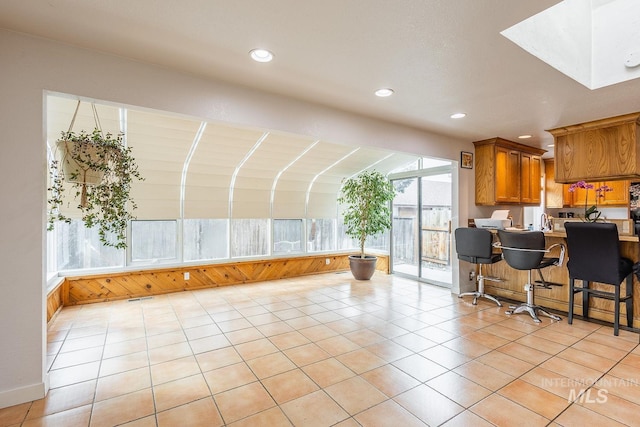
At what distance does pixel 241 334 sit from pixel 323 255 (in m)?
3.53

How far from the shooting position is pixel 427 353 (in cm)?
289

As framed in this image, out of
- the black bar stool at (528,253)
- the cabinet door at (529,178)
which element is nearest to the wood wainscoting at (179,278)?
the cabinet door at (529,178)

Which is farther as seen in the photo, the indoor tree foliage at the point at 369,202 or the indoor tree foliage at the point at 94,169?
the indoor tree foliage at the point at 369,202

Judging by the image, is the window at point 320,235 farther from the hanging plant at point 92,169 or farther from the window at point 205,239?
the hanging plant at point 92,169

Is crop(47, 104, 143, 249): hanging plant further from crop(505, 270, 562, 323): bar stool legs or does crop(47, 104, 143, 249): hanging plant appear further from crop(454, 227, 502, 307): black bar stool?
crop(505, 270, 562, 323): bar stool legs

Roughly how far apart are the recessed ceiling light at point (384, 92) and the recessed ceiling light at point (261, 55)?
1.15 meters

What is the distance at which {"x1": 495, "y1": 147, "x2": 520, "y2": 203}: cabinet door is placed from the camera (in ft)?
16.3

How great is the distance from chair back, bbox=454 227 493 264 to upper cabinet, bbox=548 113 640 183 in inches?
54.6

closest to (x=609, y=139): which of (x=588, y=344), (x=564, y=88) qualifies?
(x=564, y=88)

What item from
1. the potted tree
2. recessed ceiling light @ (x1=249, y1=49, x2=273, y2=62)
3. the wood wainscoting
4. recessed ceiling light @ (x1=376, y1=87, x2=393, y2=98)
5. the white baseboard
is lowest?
the white baseboard

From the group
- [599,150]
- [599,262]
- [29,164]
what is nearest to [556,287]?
[599,262]

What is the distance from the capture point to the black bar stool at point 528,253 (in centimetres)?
363

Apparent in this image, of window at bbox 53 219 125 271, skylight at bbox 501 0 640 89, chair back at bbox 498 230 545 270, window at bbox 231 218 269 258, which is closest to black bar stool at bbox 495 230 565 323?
chair back at bbox 498 230 545 270

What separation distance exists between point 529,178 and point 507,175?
0.80m
